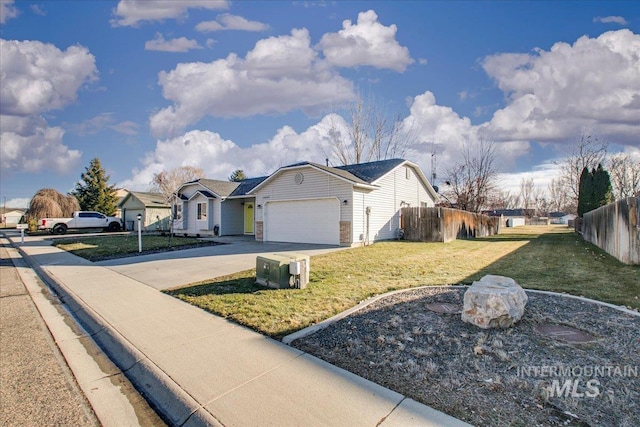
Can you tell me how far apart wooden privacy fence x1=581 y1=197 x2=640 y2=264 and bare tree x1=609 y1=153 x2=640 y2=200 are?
2825 cm

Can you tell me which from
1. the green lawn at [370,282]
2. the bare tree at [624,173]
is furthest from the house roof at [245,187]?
the bare tree at [624,173]

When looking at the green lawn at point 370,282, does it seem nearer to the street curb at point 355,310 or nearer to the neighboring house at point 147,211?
the street curb at point 355,310

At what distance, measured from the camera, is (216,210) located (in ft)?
70.2

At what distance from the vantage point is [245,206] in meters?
22.1

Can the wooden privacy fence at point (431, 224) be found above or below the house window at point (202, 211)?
below

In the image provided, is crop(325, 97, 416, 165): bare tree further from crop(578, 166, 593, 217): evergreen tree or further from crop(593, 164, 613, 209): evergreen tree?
crop(593, 164, 613, 209): evergreen tree

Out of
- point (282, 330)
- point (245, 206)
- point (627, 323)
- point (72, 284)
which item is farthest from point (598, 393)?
point (245, 206)

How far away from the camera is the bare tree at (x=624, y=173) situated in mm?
31812

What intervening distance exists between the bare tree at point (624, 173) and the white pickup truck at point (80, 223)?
161ft

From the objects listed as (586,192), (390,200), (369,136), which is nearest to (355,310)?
(390,200)

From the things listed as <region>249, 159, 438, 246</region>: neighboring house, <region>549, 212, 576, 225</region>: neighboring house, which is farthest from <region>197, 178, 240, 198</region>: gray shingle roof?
<region>549, 212, 576, 225</region>: neighboring house

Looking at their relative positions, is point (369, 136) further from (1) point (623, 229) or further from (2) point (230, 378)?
(2) point (230, 378)

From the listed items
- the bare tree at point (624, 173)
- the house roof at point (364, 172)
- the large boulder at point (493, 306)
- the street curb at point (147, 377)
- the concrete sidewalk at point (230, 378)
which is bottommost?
the street curb at point (147, 377)

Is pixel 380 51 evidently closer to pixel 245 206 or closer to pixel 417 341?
pixel 245 206
